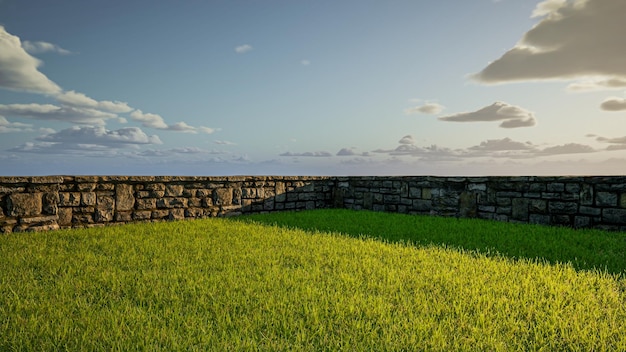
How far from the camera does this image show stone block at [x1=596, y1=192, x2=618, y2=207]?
7898 mm

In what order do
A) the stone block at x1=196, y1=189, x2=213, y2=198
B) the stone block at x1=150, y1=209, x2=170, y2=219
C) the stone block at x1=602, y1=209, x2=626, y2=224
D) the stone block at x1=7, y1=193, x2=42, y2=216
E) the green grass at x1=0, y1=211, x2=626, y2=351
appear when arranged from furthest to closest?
the stone block at x1=196, y1=189, x2=213, y2=198 → the stone block at x1=150, y1=209, x2=170, y2=219 → the stone block at x1=602, y1=209, x2=626, y2=224 → the stone block at x1=7, y1=193, x2=42, y2=216 → the green grass at x1=0, y1=211, x2=626, y2=351

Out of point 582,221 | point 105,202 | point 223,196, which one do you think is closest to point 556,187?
point 582,221

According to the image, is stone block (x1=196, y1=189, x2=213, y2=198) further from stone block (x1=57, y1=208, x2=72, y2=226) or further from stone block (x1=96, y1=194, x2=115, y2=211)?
stone block (x1=57, y1=208, x2=72, y2=226)

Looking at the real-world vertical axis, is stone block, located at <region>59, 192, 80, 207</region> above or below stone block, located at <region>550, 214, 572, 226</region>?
above

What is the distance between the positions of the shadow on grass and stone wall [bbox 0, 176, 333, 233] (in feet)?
2.57

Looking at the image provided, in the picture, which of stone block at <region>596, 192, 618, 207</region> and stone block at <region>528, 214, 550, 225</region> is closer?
stone block at <region>596, 192, 618, 207</region>

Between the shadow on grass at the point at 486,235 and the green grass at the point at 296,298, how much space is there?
1.81 ft

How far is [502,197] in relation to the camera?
30.3 ft

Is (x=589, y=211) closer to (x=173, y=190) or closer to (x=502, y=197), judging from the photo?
(x=502, y=197)

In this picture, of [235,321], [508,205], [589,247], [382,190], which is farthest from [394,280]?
[382,190]

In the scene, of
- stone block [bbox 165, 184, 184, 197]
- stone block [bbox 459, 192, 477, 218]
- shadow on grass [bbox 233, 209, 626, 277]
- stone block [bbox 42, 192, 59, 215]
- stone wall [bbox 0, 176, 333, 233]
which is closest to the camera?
shadow on grass [bbox 233, 209, 626, 277]

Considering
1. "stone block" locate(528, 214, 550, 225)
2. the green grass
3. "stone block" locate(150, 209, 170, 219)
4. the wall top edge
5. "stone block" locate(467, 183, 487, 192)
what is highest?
the wall top edge

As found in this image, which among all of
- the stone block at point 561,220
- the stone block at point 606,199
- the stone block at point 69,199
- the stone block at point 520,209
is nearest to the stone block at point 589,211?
the stone block at point 606,199

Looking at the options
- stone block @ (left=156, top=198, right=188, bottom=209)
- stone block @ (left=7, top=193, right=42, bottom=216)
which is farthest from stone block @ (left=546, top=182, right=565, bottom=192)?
stone block @ (left=7, top=193, right=42, bottom=216)
